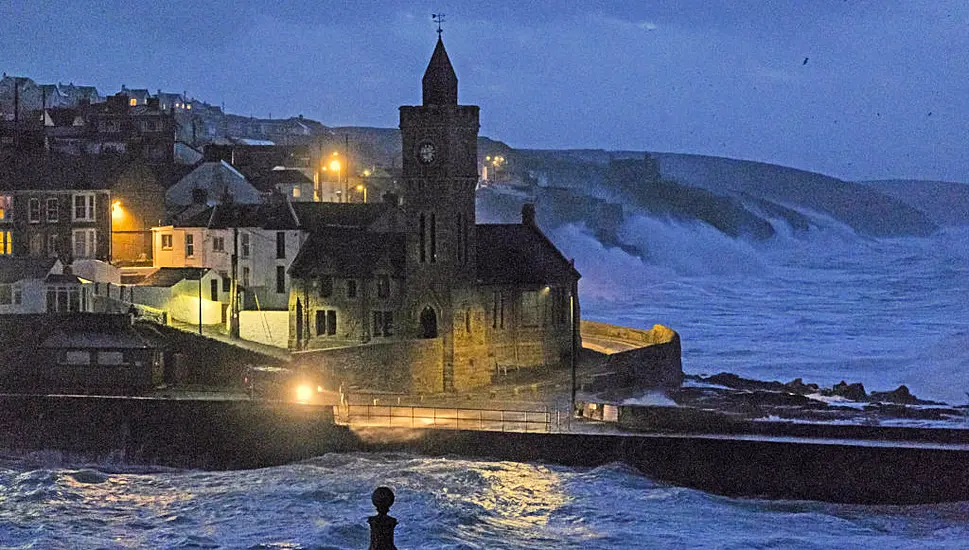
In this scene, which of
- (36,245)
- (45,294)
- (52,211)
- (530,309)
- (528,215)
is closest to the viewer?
(530,309)

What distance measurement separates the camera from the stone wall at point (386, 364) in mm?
52531

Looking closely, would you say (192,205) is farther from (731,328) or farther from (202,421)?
(731,328)

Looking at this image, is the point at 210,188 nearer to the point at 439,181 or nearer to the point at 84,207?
the point at 84,207

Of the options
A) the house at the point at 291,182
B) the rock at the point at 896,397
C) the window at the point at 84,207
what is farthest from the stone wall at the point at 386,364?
the house at the point at 291,182

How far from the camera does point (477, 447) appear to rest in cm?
4659

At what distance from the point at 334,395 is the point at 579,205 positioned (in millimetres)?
123450

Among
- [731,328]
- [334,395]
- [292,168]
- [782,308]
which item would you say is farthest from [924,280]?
[334,395]

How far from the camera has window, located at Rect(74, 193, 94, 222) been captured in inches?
2633

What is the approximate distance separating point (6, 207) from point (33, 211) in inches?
51.5

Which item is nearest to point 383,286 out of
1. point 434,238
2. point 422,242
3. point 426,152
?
point 422,242

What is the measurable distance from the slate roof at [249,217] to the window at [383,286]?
895 centimetres

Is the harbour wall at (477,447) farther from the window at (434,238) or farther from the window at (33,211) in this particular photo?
the window at (33,211)

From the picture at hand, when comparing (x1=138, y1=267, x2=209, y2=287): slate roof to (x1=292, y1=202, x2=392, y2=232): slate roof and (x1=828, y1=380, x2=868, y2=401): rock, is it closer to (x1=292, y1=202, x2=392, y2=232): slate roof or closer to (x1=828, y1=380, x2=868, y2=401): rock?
(x1=292, y1=202, x2=392, y2=232): slate roof

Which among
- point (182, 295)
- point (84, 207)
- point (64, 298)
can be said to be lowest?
point (64, 298)
